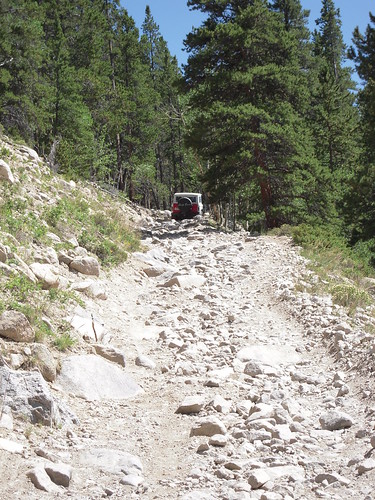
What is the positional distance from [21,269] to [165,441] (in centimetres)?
320

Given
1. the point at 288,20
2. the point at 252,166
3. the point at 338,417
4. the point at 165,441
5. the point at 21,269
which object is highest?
the point at 288,20

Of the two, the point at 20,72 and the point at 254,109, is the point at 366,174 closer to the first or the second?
the point at 254,109

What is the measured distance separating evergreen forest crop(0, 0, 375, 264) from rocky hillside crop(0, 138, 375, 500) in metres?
6.80

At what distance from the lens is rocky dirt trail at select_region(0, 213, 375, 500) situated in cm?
402

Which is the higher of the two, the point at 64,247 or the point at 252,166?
the point at 252,166

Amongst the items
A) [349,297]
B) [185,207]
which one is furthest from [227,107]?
[349,297]

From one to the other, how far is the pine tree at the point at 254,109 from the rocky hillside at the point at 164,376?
Result: 817cm

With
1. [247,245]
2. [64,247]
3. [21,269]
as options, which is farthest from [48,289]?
[247,245]

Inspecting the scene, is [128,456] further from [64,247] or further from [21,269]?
[64,247]

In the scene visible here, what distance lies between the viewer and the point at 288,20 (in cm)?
3575

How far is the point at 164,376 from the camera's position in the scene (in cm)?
664

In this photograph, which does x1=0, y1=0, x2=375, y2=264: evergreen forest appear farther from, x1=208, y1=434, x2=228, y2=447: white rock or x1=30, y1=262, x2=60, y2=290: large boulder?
x1=208, y1=434, x2=228, y2=447: white rock

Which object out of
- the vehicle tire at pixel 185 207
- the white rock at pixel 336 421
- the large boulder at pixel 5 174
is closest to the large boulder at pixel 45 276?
Answer: the large boulder at pixel 5 174

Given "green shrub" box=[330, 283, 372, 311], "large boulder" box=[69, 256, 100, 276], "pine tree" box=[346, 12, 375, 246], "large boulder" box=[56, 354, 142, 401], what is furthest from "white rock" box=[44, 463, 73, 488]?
Result: "pine tree" box=[346, 12, 375, 246]
